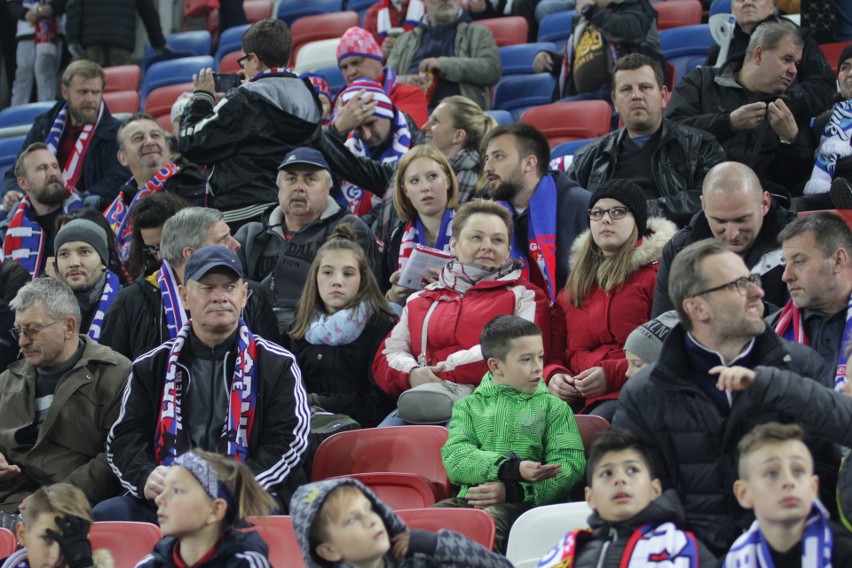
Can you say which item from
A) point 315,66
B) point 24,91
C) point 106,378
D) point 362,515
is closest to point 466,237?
point 106,378

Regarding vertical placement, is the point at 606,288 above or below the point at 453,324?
above

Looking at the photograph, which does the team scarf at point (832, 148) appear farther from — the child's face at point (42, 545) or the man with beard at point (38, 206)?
the man with beard at point (38, 206)

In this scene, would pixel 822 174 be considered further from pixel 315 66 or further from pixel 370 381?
pixel 315 66

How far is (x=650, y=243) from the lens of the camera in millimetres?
4918

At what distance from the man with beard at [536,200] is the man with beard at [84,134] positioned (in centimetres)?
285

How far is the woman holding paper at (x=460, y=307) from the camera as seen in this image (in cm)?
488

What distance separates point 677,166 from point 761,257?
105 centimetres

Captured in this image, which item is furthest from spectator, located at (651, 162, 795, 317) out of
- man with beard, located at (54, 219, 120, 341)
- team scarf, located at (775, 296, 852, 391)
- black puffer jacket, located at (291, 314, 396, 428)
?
man with beard, located at (54, 219, 120, 341)

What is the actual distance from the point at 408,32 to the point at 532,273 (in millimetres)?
3309

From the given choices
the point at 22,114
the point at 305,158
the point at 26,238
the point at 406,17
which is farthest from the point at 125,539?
the point at 22,114

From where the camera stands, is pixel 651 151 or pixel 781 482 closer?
pixel 781 482

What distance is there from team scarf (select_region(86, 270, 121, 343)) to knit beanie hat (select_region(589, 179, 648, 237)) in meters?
2.10

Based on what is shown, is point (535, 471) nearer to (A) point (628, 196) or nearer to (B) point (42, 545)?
(A) point (628, 196)

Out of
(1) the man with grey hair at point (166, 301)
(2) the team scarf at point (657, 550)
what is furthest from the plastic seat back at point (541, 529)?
(1) the man with grey hair at point (166, 301)
